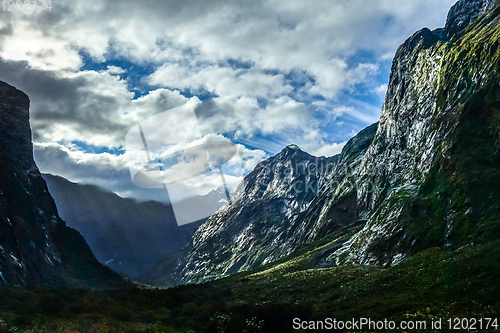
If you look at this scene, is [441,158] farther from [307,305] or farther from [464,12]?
[464,12]

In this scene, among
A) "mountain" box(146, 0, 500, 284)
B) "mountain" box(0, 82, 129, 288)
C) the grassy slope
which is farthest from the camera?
"mountain" box(0, 82, 129, 288)

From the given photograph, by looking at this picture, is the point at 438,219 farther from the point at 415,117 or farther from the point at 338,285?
the point at 415,117

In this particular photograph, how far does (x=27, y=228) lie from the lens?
85812 millimetres

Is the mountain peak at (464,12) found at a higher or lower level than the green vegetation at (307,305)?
higher

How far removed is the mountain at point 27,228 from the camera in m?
72.0

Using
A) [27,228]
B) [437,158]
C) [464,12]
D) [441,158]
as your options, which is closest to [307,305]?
[441,158]

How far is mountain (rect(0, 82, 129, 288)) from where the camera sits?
2834 inches

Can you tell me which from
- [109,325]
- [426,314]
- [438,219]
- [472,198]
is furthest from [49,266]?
[472,198]

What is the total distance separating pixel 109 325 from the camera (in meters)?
29.0

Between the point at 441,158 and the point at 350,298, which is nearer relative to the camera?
the point at 350,298

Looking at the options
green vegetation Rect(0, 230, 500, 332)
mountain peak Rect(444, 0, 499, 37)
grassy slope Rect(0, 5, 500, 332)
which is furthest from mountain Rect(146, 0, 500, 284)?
green vegetation Rect(0, 230, 500, 332)

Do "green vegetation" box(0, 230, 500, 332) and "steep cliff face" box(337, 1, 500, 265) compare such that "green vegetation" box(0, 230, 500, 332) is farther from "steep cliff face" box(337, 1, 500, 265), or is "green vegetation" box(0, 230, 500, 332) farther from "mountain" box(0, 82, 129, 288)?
"mountain" box(0, 82, 129, 288)

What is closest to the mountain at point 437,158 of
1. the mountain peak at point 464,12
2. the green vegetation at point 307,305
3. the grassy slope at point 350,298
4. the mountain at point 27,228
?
the grassy slope at point 350,298

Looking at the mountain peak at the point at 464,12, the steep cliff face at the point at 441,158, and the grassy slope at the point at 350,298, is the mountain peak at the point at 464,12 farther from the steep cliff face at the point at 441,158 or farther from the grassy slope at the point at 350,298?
the grassy slope at the point at 350,298
